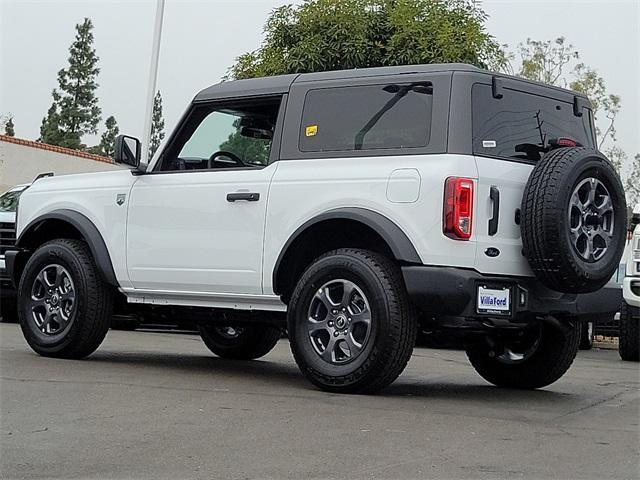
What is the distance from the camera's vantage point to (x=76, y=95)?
235 ft

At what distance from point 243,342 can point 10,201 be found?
762cm

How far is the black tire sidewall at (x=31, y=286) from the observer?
29.7ft

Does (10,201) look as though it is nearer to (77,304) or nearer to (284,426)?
(77,304)

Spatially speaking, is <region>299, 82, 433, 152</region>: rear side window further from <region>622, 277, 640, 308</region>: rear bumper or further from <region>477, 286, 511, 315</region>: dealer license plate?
<region>622, 277, 640, 308</region>: rear bumper

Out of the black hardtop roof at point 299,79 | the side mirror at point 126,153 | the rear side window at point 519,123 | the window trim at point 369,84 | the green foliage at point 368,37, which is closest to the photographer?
the window trim at point 369,84

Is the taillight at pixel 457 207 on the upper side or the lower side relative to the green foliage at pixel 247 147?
lower

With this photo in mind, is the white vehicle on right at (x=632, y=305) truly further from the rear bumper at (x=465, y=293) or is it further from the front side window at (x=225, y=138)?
the front side window at (x=225, y=138)

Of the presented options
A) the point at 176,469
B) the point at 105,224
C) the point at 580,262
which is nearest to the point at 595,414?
the point at 580,262

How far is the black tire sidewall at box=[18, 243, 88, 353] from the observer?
29.7 feet

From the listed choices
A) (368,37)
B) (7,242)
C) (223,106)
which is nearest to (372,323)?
(223,106)

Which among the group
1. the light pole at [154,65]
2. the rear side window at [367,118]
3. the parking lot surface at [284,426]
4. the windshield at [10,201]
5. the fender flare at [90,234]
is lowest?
the parking lot surface at [284,426]

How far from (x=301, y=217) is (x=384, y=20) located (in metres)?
18.6

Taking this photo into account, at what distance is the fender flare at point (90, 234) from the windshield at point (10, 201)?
23.1ft

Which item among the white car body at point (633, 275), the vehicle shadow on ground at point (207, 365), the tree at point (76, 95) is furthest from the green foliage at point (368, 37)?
the tree at point (76, 95)
